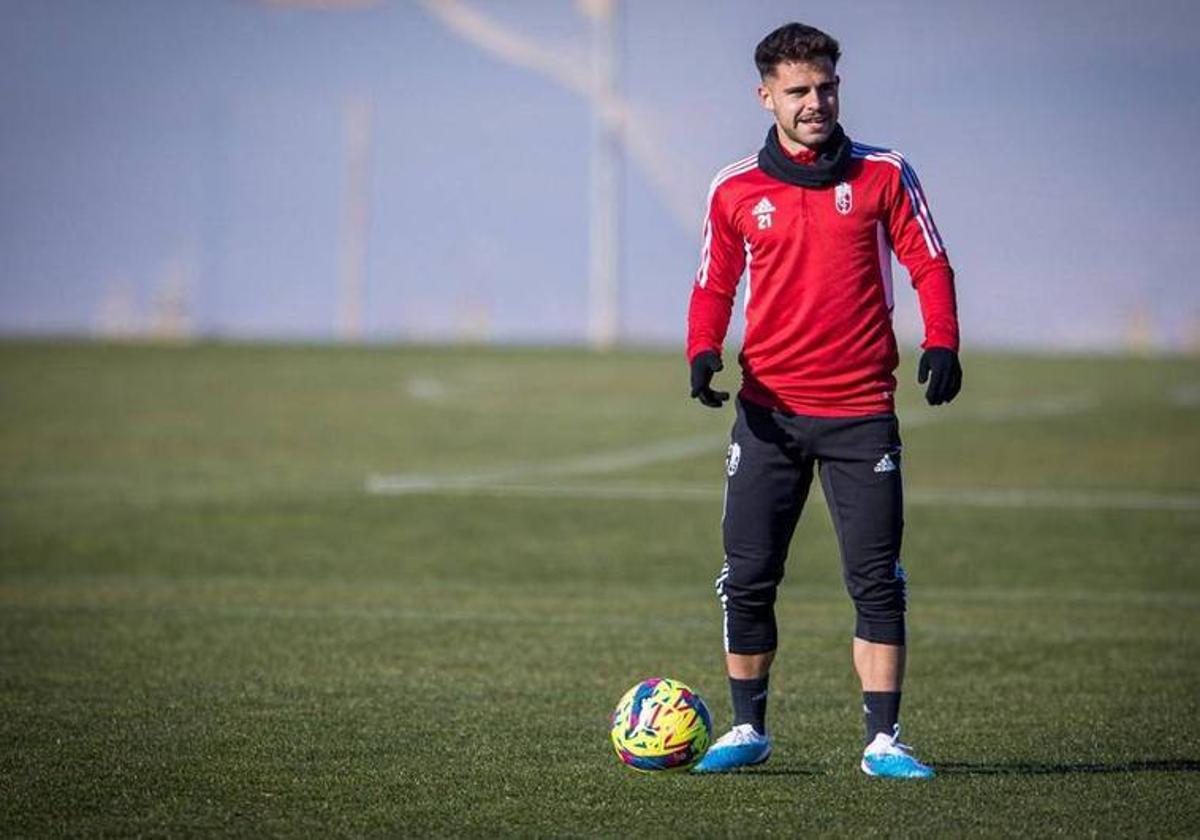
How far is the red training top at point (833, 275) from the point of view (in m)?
7.52

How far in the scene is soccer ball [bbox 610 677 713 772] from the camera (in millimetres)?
7445

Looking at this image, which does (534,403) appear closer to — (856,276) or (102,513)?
(102,513)

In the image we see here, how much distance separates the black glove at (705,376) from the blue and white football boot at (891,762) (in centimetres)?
130

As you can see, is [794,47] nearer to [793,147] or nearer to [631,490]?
[793,147]

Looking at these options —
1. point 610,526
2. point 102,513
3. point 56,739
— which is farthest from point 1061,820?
point 102,513

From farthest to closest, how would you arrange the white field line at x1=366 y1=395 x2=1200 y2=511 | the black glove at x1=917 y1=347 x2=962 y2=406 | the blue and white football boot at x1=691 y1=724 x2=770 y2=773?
the white field line at x1=366 y1=395 x2=1200 y2=511
the blue and white football boot at x1=691 y1=724 x2=770 y2=773
the black glove at x1=917 y1=347 x2=962 y2=406

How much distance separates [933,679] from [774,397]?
3.28 meters

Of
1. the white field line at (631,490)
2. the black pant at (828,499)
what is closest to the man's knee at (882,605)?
the black pant at (828,499)

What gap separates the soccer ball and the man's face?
1991mm

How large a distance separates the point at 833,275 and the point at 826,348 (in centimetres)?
26

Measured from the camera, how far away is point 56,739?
26.6 feet

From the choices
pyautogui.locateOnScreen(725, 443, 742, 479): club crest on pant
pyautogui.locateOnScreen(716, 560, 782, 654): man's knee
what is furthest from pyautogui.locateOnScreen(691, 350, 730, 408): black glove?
pyautogui.locateOnScreen(716, 560, 782, 654): man's knee

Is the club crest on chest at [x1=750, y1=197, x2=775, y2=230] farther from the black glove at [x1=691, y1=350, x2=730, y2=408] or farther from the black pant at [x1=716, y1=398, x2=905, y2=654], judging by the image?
the black pant at [x1=716, y1=398, x2=905, y2=654]

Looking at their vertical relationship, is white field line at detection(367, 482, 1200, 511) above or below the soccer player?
below
